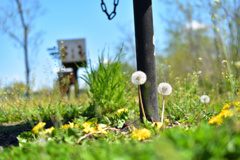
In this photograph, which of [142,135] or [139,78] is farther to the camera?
[139,78]

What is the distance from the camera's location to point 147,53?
2701 millimetres

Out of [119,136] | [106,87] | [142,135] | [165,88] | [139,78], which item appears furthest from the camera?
[106,87]

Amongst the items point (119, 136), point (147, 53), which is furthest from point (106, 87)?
point (119, 136)

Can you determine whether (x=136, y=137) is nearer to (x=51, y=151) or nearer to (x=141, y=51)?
(x=51, y=151)

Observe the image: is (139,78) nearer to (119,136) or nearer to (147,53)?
(147,53)

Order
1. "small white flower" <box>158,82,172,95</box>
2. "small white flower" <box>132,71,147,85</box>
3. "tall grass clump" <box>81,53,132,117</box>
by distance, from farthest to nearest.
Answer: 1. "tall grass clump" <box>81,53,132,117</box>
2. "small white flower" <box>158,82,172,95</box>
3. "small white flower" <box>132,71,147,85</box>

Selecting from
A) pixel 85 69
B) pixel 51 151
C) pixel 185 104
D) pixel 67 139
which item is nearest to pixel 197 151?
pixel 51 151

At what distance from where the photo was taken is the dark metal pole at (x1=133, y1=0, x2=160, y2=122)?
8.89 ft

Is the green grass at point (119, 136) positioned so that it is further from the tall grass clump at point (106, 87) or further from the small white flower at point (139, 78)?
the small white flower at point (139, 78)

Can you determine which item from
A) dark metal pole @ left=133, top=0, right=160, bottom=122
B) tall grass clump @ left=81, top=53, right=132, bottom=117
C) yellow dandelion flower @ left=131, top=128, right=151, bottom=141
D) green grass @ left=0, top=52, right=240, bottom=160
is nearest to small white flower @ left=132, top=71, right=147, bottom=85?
dark metal pole @ left=133, top=0, right=160, bottom=122

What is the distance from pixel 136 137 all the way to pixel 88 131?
0.45 m

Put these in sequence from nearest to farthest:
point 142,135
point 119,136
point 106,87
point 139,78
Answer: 1. point 142,135
2. point 119,136
3. point 139,78
4. point 106,87

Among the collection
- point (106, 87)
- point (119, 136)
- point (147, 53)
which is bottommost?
point (119, 136)

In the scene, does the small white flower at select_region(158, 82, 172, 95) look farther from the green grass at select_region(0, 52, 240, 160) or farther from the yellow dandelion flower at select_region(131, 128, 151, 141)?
the yellow dandelion flower at select_region(131, 128, 151, 141)
